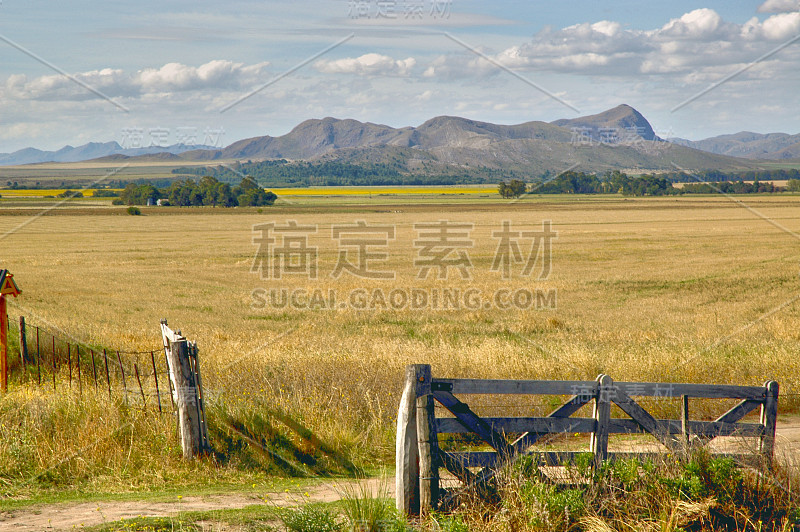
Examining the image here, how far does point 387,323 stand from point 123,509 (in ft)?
46.4

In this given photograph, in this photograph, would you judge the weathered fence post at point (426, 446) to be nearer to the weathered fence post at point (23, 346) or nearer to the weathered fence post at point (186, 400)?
the weathered fence post at point (186, 400)

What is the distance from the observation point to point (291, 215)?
261 feet

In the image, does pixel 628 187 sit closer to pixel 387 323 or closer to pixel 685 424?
pixel 387 323

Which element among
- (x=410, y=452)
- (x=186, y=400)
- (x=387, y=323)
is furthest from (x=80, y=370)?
(x=387, y=323)

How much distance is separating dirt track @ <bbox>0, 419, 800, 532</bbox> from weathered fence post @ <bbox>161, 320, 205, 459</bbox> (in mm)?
802

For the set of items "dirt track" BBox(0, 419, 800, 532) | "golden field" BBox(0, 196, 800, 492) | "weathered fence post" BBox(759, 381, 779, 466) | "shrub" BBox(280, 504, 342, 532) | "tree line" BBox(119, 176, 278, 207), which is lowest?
"golden field" BBox(0, 196, 800, 492)

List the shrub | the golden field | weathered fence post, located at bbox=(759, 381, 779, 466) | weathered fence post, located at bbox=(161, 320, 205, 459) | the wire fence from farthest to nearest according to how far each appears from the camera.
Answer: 1. the golden field
2. the wire fence
3. weathered fence post, located at bbox=(161, 320, 205, 459)
4. weathered fence post, located at bbox=(759, 381, 779, 466)
5. the shrub

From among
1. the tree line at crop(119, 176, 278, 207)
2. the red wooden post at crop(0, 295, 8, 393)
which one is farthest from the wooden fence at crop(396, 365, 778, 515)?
the tree line at crop(119, 176, 278, 207)

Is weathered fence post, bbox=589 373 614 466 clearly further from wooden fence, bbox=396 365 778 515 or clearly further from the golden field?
the golden field

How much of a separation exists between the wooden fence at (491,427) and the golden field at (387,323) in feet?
5.39

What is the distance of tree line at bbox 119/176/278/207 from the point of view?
95.4m

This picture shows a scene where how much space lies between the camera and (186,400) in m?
7.19

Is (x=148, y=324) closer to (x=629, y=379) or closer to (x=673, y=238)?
(x=629, y=379)

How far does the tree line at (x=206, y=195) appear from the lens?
95438mm
